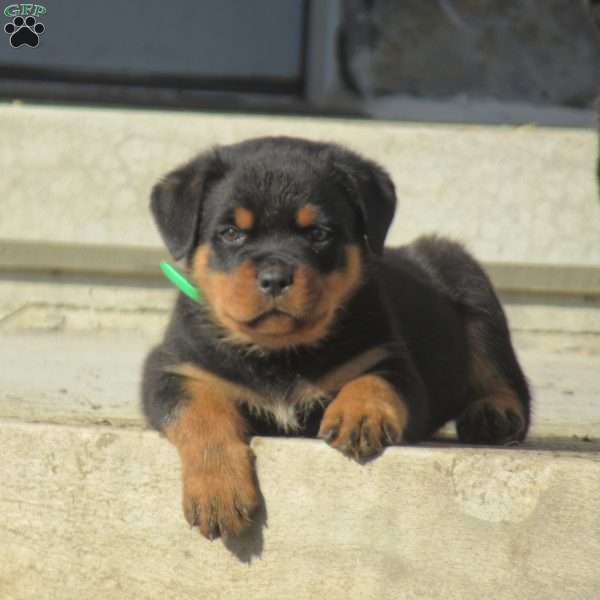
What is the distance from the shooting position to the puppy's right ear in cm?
402

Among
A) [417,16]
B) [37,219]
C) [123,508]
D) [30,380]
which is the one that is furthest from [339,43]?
[123,508]

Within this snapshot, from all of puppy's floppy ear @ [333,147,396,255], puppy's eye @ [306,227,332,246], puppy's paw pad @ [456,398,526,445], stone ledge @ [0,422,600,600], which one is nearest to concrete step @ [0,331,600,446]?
puppy's paw pad @ [456,398,526,445]

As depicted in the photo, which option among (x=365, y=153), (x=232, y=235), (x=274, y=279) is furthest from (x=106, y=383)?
(x=365, y=153)

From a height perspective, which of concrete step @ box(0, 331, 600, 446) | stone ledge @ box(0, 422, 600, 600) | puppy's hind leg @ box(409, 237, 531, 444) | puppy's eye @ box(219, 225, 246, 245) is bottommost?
concrete step @ box(0, 331, 600, 446)

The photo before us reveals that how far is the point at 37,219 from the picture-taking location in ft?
20.6

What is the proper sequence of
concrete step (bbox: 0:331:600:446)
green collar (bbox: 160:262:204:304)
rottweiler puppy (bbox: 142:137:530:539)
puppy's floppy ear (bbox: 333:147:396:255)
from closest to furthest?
rottweiler puppy (bbox: 142:137:530:539), puppy's floppy ear (bbox: 333:147:396:255), green collar (bbox: 160:262:204:304), concrete step (bbox: 0:331:600:446)

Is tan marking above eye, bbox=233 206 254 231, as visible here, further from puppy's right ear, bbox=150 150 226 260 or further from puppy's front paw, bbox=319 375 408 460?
puppy's front paw, bbox=319 375 408 460

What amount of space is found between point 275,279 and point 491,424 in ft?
4.64

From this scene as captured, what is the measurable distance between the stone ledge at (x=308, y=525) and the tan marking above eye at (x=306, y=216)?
73 cm

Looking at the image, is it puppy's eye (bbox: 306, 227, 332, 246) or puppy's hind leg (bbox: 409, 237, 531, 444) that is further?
puppy's hind leg (bbox: 409, 237, 531, 444)

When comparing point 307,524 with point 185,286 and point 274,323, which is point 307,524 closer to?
point 274,323

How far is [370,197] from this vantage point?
4.06 m

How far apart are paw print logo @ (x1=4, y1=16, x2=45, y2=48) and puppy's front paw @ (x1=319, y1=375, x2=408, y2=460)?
13.7ft

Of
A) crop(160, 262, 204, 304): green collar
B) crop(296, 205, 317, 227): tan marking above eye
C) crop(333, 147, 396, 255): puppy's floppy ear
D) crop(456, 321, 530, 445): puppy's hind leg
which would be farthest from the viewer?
crop(456, 321, 530, 445): puppy's hind leg
